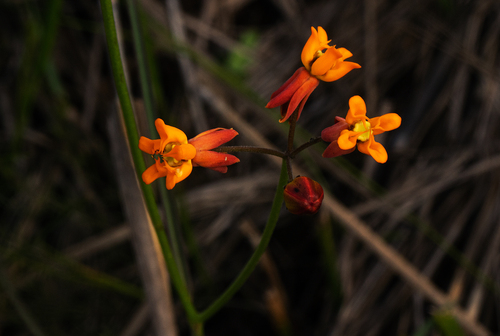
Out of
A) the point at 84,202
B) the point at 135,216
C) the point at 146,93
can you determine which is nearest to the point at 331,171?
the point at 135,216

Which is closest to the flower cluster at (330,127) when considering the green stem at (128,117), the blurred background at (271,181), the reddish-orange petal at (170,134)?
the reddish-orange petal at (170,134)

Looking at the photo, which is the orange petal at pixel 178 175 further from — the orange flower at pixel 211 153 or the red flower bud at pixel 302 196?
the red flower bud at pixel 302 196

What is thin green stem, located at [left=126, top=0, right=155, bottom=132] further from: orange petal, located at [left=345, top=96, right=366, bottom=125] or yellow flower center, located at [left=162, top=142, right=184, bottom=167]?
orange petal, located at [left=345, top=96, right=366, bottom=125]

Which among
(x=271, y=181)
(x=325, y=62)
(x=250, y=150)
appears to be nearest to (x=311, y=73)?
(x=325, y=62)

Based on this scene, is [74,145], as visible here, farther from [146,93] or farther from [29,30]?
[146,93]

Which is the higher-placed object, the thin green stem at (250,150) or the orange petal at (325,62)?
the orange petal at (325,62)

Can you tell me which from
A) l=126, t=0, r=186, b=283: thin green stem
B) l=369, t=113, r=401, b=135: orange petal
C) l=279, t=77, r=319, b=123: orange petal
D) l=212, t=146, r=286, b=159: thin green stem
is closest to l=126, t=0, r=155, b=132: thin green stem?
l=126, t=0, r=186, b=283: thin green stem
